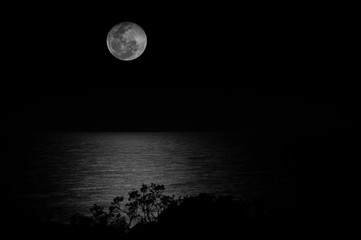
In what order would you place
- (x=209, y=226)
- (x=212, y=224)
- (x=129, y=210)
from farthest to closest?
1. (x=129, y=210)
2. (x=212, y=224)
3. (x=209, y=226)

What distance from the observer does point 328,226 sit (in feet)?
84.1

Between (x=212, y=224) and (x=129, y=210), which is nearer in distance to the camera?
(x=212, y=224)

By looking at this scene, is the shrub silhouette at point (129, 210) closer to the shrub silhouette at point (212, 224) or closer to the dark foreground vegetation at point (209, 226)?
the dark foreground vegetation at point (209, 226)

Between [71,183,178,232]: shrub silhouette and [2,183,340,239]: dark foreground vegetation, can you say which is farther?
[71,183,178,232]: shrub silhouette

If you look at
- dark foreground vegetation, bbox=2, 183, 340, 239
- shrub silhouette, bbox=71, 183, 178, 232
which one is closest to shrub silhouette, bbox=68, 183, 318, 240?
dark foreground vegetation, bbox=2, 183, 340, 239

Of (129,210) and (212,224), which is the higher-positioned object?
(212,224)

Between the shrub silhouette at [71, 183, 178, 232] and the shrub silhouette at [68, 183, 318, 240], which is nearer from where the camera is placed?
the shrub silhouette at [68, 183, 318, 240]

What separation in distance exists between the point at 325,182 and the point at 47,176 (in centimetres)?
7637

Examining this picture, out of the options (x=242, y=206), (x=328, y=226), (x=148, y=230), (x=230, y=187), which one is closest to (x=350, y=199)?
(x=230, y=187)

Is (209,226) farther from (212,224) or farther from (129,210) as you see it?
(129,210)

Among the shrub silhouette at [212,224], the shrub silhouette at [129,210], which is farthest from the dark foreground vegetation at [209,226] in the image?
the shrub silhouette at [129,210]

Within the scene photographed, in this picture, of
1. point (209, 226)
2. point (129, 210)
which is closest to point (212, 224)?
point (209, 226)

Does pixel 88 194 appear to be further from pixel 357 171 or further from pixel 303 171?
pixel 357 171

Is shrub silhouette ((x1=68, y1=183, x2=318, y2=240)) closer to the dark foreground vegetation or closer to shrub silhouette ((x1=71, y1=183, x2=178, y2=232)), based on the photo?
the dark foreground vegetation
